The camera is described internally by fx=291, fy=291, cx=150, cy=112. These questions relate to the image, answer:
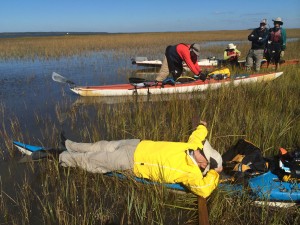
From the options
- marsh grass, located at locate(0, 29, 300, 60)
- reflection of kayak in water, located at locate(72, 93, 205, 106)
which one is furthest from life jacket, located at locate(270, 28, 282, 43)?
marsh grass, located at locate(0, 29, 300, 60)

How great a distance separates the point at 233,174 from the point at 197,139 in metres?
A: 0.69

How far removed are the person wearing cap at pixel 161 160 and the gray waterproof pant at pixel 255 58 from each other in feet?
26.0

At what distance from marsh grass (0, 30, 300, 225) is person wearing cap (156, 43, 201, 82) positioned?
1273 mm

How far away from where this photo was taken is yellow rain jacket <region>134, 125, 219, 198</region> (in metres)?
3.40

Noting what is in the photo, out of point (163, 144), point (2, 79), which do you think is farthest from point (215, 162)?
point (2, 79)

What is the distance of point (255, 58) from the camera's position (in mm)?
11141

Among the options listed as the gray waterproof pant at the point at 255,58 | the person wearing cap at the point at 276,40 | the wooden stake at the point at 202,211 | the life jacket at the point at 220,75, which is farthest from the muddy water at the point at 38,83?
the person wearing cap at the point at 276,40

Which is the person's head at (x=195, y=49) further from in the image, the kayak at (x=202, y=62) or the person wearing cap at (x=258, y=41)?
the kayak at (x=202, y=62)

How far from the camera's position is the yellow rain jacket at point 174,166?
3.40m

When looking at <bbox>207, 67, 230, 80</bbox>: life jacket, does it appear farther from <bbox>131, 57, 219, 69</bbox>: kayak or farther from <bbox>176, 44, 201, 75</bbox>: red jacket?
<bbox>131, 57, 219, 69</bbox>: kayak

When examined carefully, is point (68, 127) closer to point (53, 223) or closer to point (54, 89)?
point (53, 223)

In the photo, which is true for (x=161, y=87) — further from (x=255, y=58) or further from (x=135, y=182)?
(x=135, y=182)

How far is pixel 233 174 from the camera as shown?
12.8 ft

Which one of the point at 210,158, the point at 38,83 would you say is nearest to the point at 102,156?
the point at 210,158
